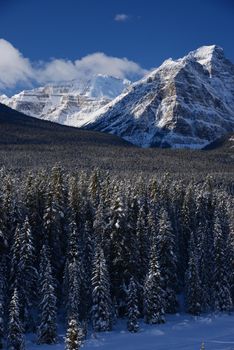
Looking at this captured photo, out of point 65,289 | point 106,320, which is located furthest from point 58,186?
point 106,320

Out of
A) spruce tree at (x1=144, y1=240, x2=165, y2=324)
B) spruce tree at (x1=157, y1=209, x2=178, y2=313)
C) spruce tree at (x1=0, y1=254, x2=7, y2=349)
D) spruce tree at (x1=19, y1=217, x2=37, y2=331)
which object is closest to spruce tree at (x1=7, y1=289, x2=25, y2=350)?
spruce tree at (x1=0, y1=254, x2=7, y2=349)

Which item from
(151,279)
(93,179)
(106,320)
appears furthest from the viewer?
(93,179)

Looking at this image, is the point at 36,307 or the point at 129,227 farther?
the point at 129,227

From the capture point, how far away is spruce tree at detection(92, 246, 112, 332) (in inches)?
2388

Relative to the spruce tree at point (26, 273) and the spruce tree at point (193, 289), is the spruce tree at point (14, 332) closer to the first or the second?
the spruce tree at point (26, 273)

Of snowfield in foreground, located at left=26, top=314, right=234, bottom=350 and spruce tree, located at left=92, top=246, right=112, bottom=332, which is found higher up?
spruce tree, located at left=92, top=246, right=112, bottom=332

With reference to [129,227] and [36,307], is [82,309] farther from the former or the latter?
[129,227]

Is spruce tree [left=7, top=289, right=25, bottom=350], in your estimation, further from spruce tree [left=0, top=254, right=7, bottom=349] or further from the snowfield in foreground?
the snowfield in foreground

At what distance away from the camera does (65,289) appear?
6253cm

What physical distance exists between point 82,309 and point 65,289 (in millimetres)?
3705

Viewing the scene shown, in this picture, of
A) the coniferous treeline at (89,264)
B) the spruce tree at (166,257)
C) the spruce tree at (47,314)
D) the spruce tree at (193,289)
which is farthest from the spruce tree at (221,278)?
the spruce tree at (47,314)

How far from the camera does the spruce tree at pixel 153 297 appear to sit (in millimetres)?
65188

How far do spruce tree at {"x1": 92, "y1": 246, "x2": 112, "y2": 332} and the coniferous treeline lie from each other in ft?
0.37

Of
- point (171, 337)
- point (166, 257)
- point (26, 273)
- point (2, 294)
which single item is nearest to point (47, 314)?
point (2, 294)
